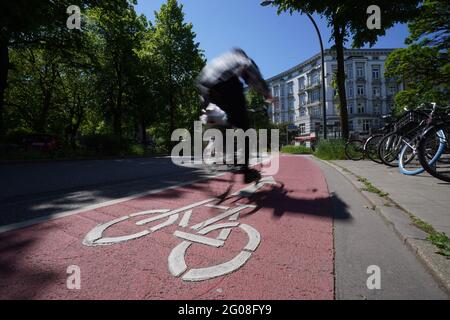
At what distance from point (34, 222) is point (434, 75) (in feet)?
72.1

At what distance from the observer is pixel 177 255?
1998 mm

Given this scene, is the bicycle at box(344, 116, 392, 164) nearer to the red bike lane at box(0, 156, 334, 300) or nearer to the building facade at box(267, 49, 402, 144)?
the red bike lane at box(0, 156, 334, 300)

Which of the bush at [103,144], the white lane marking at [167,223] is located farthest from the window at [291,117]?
the white lane marking at [167,223]

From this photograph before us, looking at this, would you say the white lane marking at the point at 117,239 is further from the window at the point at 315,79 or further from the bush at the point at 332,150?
the window at the point at 315,79

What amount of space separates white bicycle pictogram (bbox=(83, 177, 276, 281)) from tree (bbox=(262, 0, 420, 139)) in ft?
39.0

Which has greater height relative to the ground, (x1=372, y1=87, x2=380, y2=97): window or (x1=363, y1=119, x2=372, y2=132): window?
(x1=372, y1=87, x2=380, y2=97): window

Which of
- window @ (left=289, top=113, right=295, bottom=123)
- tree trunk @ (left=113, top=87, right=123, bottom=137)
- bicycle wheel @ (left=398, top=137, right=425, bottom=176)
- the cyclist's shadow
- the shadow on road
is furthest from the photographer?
window @ (left=289, top=113, right=295, bottom=123)

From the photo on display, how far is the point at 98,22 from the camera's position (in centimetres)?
2591

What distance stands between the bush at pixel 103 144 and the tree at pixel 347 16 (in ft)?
42.5

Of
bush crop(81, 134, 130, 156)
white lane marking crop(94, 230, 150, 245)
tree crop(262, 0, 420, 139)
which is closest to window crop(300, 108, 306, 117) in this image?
tree crop(262, 0, 420, 139)

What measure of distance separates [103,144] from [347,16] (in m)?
15.5

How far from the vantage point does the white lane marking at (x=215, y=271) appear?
170 cm

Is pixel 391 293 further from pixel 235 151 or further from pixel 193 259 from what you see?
pixel 235 151

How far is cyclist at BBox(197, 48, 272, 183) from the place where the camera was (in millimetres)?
4418
